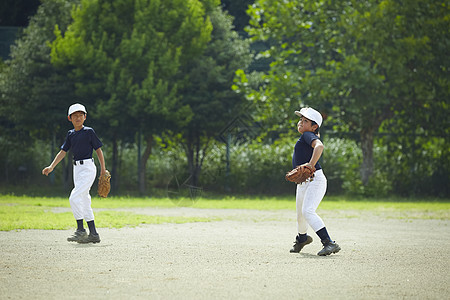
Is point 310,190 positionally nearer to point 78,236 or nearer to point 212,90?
point 78,236

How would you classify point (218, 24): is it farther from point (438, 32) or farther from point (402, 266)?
point (402, 266)

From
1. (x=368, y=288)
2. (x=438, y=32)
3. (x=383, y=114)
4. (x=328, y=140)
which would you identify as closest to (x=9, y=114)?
(x=328, y=140)

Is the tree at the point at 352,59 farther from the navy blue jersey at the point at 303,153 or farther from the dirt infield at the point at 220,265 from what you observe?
the navy blue jersey at the point at 303,153

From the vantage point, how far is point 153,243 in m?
10.2

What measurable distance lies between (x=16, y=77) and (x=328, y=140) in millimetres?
10983

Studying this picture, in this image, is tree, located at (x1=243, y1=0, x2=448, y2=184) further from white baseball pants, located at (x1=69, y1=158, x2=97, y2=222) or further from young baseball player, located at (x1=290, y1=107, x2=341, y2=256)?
white baseball pants, located at (x1=69, y1=158, x2=97, y2=222)

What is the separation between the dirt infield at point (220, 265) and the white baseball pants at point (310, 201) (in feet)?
1.34

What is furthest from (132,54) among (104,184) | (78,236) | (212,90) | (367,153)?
(78,236)

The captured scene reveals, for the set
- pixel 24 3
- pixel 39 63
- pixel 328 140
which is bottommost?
pixel 328 140

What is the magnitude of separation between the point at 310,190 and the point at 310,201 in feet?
0.48

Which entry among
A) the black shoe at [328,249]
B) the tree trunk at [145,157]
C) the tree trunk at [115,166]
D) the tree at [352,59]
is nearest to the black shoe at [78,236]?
the black shoe at [328,249]

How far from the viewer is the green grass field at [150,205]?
1327cm

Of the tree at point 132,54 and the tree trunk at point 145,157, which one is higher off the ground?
the tree at point 132,54

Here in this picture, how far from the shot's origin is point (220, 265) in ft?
26.6
